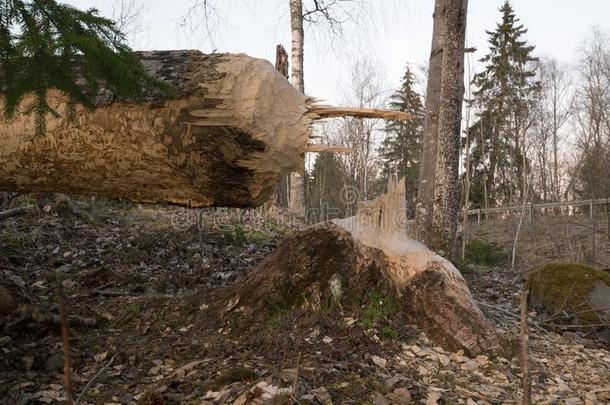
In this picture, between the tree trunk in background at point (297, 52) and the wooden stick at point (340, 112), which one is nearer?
the wooden stick at point (340, 112)

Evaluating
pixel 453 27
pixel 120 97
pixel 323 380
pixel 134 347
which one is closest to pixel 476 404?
pixel 323 380

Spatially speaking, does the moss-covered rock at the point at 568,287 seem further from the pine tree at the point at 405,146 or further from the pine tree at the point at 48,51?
the pine tree at the point at 405,146

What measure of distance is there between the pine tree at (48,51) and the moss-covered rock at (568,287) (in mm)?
4248

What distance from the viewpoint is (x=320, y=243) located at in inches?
134

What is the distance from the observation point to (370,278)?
Result: 10.7ft

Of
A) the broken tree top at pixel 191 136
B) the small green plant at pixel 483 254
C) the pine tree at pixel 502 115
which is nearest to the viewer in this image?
the broken tree top at pixel 191 136

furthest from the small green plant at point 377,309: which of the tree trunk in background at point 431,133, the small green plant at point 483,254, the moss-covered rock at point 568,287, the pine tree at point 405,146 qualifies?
the pine tree at point 405,146

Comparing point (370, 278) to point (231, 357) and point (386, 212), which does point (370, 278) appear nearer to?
point (386, 212)

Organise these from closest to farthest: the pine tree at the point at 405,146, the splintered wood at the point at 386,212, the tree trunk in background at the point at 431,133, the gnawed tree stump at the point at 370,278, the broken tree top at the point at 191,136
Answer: the broken tree top at the point at 191,136 → the gnawed tree stump at the point at 370,278 → the splintered wood at the point at 386,212 → the tree trunk in background at the point at 431,133 → the pine tree at the point at 405,146

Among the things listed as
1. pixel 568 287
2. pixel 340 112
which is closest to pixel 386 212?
pixel 340 112

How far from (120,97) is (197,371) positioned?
152 centimetres

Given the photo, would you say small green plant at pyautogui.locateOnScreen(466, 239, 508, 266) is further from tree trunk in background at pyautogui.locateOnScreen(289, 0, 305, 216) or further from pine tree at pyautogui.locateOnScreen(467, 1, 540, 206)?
pine tree at pyautogui.locateOnScreen(467, 1, 540, 206)

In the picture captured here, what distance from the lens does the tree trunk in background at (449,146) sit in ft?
18.0

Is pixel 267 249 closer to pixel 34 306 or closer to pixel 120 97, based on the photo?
pixel 34 306
